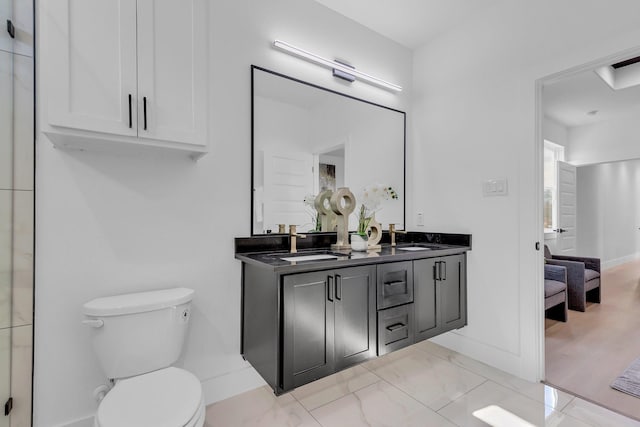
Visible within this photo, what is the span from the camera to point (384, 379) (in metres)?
2.13

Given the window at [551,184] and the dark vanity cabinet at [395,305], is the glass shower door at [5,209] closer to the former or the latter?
the dark vanity cabinet at [395,305]

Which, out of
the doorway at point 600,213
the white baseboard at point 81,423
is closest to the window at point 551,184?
the doorway at point 600,213

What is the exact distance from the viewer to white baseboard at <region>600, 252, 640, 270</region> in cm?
598

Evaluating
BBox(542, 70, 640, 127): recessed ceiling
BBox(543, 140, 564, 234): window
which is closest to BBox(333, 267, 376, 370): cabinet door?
BBox(542, 70, 640, 127): recessed ceiling

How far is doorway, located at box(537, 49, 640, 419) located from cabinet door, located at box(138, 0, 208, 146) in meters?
2.15

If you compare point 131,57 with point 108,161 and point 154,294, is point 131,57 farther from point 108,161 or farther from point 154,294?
point 154,294

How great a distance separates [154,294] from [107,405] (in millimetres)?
537

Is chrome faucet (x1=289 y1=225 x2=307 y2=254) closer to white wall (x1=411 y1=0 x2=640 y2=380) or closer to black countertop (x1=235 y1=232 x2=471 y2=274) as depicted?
black countertop (x1=235 y1=232 x2=471 y2=274)

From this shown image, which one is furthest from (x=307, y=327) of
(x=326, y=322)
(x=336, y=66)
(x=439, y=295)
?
(x=336, y=66)

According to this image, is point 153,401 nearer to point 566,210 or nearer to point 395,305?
point 395,305

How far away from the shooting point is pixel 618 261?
250 inches

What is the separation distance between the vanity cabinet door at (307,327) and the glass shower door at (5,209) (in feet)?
3.78

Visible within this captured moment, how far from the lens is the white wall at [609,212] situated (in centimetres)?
561

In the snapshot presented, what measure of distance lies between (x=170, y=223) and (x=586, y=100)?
5.04 meters
